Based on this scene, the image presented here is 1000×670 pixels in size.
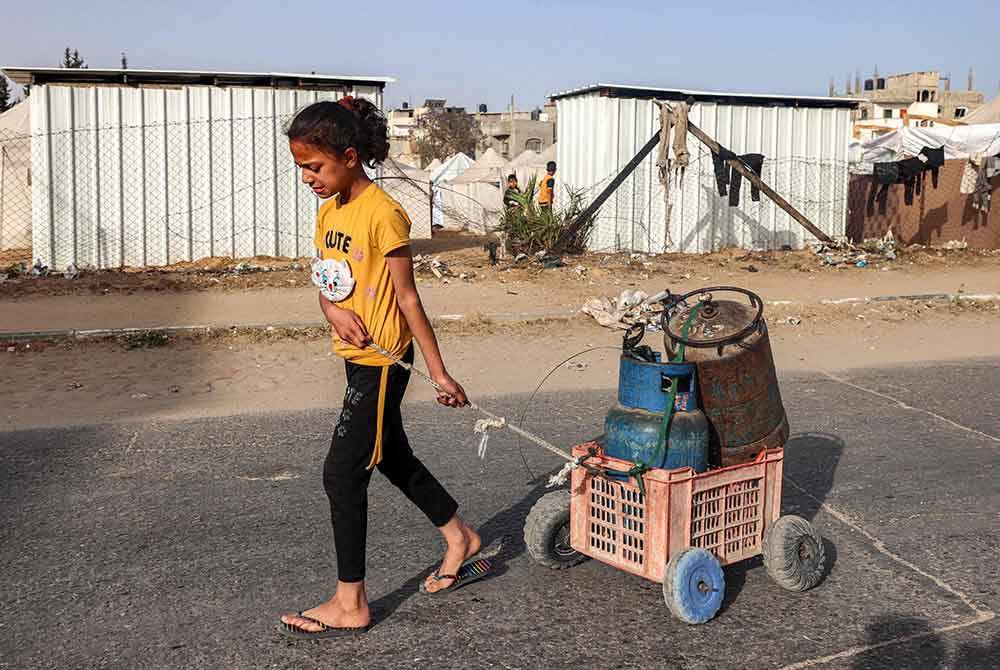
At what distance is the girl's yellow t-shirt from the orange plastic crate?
0.95 m

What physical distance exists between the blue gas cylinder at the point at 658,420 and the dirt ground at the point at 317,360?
4.03m

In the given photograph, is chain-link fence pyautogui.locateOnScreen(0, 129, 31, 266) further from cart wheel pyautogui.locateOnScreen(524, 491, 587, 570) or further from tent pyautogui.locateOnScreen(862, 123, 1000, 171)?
cart wheel pyautogui.locateOnScreen(524, 491, 587, 570)

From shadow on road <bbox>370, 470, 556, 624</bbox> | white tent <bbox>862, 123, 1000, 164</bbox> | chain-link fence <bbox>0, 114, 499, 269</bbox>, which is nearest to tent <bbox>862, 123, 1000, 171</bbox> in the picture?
white tent <bbox>862, 123, 1000, 164</bbox>

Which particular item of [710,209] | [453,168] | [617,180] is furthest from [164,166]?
[453,168]

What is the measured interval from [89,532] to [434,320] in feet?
20.5

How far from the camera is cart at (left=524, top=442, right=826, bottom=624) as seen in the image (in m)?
3.76

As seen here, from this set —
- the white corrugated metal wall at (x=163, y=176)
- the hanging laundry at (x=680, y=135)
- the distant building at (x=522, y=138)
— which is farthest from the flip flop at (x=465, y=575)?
the distant building at (x=522, y=138)

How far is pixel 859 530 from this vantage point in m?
4.86

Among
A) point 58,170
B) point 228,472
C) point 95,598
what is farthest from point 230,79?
point 95,598

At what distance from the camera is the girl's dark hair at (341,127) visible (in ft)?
11.5

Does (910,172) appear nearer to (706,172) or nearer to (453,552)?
(706,172)

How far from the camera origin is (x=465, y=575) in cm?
415

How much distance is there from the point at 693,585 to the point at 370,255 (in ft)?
5.36

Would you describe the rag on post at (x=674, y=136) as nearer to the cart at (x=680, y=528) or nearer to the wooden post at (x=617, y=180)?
the wooden post at (x=617, y=180)
